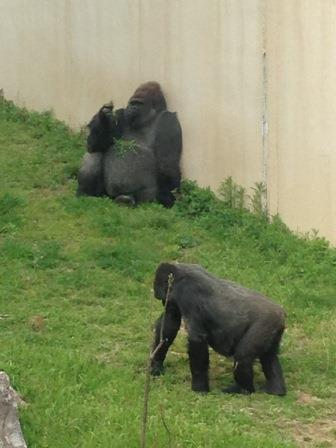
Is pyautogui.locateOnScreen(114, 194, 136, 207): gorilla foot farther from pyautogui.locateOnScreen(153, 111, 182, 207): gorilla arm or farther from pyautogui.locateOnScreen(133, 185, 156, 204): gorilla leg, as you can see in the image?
pyautogui.locateOnScreen(153, 111, 182, 207): gorilla arm

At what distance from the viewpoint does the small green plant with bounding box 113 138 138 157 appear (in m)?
A: 10.9

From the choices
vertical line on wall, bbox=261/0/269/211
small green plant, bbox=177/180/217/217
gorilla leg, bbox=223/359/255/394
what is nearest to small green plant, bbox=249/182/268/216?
vertical line on wall, bbox=261/0/269/211

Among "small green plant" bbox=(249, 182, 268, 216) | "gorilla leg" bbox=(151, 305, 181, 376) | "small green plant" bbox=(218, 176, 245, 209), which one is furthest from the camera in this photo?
"small green plant" bbox=(218, 176, 245, 209)

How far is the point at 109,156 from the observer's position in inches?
431

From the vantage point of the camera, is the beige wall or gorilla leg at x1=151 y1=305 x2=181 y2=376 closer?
gorilla leg at x1=151 y1=305 x2=181 y2=376

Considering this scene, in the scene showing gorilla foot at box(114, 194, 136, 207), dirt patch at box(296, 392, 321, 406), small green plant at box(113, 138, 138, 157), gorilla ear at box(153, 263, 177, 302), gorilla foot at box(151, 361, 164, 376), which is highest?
small green plant at box(113, 138, 138, 157)

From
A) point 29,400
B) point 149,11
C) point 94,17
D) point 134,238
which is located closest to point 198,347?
point 29,400

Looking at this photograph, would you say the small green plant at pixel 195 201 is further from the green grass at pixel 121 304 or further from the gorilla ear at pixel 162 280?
the gorilla ear at pixel 162 280

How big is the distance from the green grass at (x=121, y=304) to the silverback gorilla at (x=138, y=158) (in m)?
0.22

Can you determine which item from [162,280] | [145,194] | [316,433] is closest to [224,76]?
[145,194]

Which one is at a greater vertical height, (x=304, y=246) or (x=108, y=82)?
(x=108, y=82)

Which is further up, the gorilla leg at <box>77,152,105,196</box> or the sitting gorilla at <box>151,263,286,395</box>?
the gorilla leg at <box>77,152,105,196</box>

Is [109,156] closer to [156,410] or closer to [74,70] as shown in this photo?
[74,70]

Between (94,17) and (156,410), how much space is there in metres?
7.00
